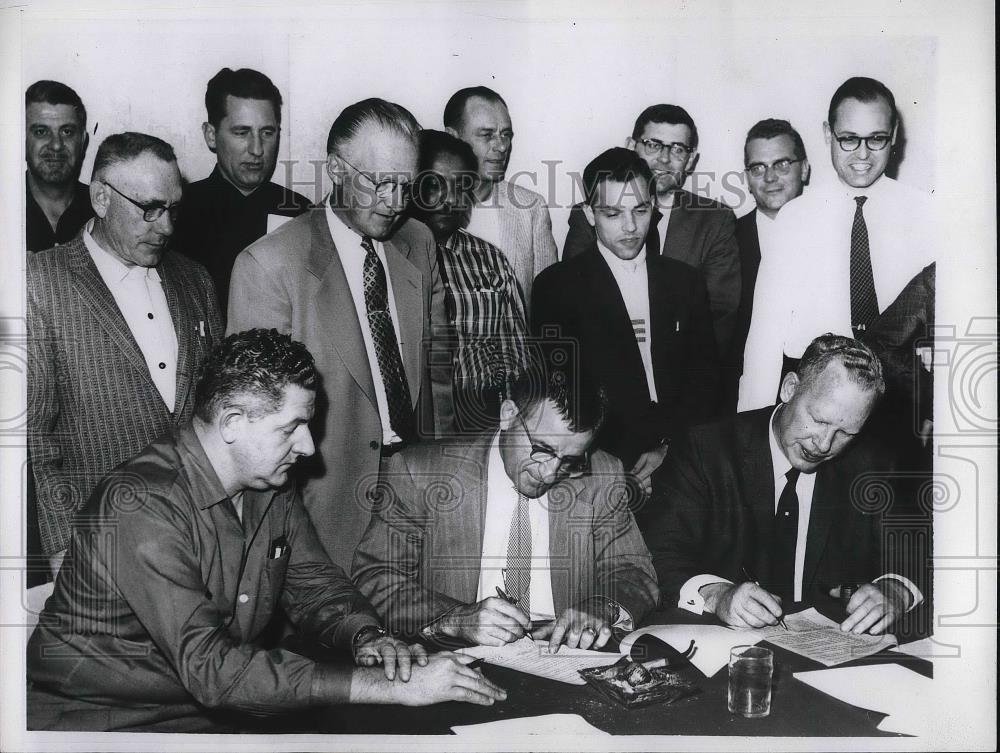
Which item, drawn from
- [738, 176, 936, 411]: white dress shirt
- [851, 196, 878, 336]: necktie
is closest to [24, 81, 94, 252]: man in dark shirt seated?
[738, 176, 936, 411]: white dress shirt

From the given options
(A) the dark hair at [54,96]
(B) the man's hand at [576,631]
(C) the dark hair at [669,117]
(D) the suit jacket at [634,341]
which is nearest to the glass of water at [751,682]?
(B) the man's hand at [576,631]

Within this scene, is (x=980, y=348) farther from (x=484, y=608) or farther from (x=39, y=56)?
(x=39, y=56)

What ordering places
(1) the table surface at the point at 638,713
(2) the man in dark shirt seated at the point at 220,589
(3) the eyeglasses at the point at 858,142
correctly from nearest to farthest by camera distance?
1. (2) the man in dark shirt seated at the point at 220,589
2. (1) the table surface at the point at 638,713
3. (3) the eyeglasses at the point at 858,142

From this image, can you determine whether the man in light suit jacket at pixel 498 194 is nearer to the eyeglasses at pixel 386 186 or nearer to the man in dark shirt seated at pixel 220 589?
the eyeglasses at pixel 386 186

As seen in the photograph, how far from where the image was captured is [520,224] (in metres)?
3.16

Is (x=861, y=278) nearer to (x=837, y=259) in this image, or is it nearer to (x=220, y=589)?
(x=837, y=259)

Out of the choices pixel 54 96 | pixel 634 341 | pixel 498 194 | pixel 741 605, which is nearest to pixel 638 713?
pixel 741 605

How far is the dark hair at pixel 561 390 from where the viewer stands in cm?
312

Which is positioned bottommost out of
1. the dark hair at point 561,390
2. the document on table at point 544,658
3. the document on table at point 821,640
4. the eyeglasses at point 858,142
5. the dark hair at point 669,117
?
the document on table at point 544,658

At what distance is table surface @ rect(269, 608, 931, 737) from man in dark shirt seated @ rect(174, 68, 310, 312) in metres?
1.50

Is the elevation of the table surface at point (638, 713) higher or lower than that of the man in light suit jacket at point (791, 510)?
lower

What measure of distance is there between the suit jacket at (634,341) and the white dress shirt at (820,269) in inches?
6.8

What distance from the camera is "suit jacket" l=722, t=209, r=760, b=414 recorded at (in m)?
3.18

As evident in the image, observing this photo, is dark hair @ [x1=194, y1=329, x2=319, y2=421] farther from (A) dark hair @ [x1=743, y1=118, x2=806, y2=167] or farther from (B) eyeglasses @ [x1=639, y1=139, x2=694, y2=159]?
(A) dark hair @ [x1=743, y1=118, x2=806, y2=167]
